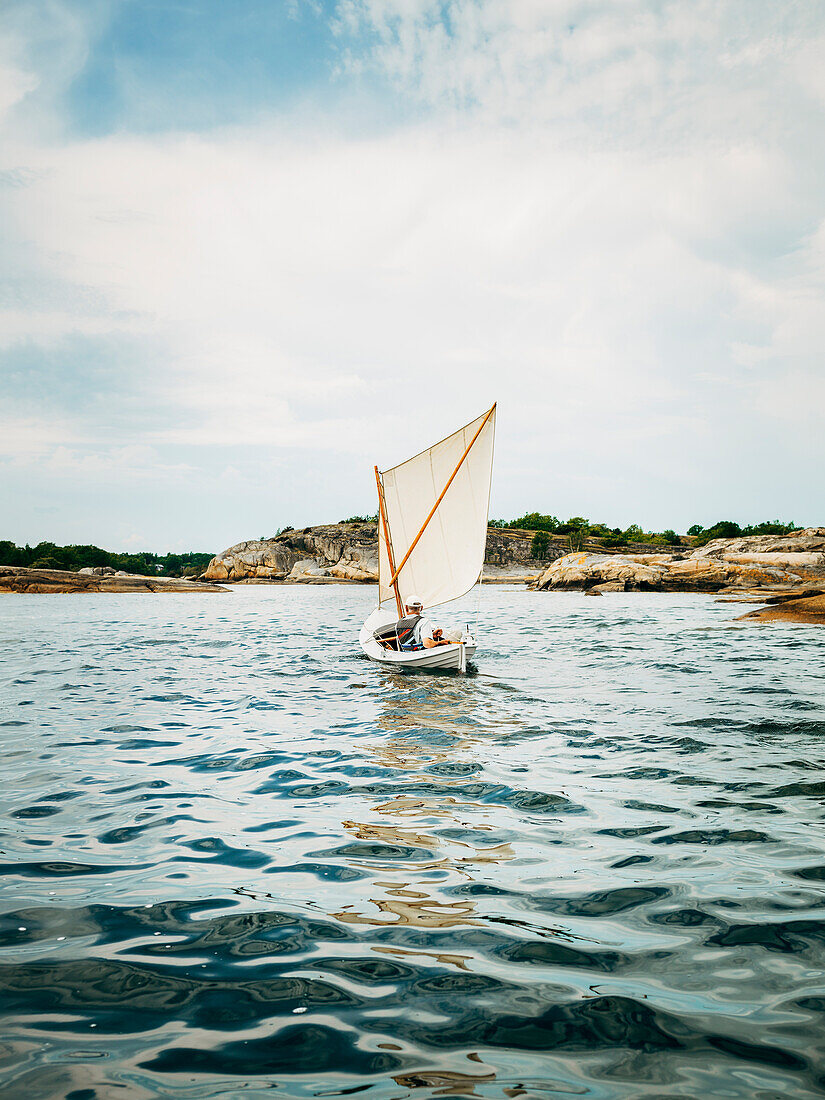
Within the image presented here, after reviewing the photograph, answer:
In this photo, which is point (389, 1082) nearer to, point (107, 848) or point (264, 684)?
point (107, 848)

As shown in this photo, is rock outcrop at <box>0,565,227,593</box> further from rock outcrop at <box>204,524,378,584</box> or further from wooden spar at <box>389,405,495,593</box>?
wooden spar at <box>389,405,495,593</box>

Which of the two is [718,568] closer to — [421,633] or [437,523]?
[437,523]

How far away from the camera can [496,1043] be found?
11.7ft

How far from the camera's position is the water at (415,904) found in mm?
3453

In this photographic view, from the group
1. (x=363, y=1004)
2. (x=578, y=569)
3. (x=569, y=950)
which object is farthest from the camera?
(x=578, y=569)

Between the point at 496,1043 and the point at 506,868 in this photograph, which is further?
the point at 506,868

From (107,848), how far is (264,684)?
10738mm

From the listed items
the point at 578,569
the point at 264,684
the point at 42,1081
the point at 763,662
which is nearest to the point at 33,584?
the point at 578,569

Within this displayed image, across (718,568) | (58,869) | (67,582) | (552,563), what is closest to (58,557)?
(67,582)

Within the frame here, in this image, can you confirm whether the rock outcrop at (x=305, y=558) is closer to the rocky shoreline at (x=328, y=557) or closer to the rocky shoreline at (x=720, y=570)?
the rocky shoreline at (x=328, y=557)

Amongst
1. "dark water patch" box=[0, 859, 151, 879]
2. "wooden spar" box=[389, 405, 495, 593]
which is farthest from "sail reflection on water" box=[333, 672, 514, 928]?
"wooden spar" box=[389, 405, 495, 593]

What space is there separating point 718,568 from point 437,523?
5286cm

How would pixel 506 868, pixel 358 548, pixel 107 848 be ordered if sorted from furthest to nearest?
pixel 358 548
pixel 107 848
pixel 506 868

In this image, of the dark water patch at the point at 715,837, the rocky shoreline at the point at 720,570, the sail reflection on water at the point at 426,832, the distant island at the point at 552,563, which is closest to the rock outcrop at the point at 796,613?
the distant island at the point at 552,563
